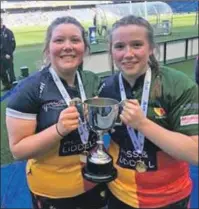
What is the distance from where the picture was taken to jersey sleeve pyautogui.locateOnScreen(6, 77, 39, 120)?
3.32ft

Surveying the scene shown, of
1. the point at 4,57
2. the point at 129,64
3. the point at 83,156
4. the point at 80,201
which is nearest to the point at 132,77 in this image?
the point at 129,64

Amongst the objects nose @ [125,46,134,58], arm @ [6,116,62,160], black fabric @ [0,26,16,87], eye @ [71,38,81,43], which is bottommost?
black fabric @ [0,26,16,87]

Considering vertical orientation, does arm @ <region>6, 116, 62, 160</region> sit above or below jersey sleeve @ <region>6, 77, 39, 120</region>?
below

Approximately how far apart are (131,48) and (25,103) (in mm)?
319

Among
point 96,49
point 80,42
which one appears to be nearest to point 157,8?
point 96,49

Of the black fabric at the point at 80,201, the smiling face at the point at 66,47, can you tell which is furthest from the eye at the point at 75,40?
the black fabric at the point at 80,201

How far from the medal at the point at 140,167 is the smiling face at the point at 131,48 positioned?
24cm

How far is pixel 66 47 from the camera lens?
100cm

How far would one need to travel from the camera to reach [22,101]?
1014 millimetres

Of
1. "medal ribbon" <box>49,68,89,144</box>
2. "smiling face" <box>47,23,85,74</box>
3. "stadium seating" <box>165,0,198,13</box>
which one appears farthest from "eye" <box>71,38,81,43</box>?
"stadium seating" <box>165,0,198,13</box>

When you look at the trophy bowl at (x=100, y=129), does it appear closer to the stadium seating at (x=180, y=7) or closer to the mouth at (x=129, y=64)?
the mouth at (x=129, y=64)

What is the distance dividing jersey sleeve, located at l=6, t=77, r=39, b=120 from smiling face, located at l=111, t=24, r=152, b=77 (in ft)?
0.80

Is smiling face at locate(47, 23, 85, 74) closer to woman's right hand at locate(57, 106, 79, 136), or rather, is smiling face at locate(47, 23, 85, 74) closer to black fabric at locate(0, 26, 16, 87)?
woman's right hand at locate(57, 106, 79, 136)

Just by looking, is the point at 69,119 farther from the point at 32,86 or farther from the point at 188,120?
the point at 188,120
